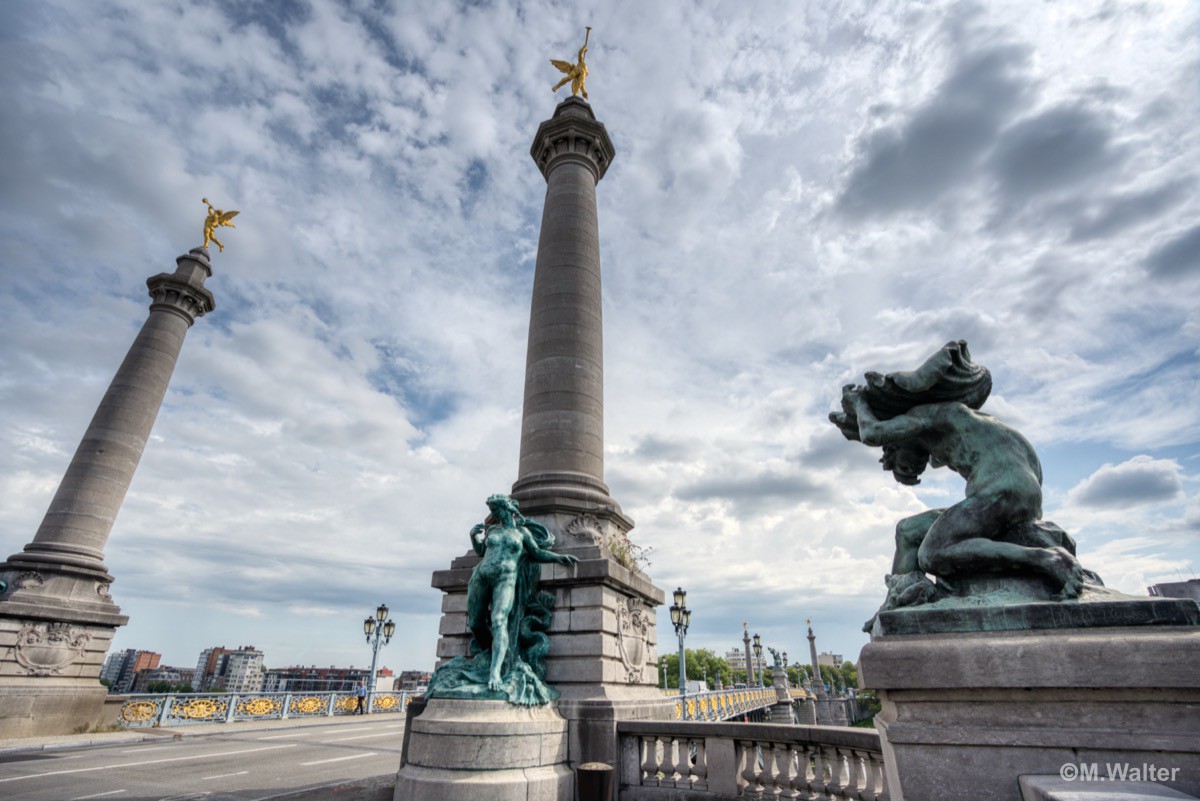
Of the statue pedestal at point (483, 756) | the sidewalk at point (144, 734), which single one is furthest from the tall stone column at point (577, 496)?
the sidewalk at point (144, 734)

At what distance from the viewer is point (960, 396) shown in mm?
5262

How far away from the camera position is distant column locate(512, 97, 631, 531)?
37.5ft

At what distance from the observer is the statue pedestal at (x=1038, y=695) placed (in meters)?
3.56

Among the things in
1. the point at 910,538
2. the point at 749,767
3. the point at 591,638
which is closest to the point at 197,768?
the point at 591,638

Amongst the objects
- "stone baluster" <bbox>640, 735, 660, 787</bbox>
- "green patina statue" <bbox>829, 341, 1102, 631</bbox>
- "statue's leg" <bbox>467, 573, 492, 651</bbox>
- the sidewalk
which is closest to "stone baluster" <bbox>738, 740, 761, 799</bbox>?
"stone baluster" <bbox>640, 735, 660, 787</bbox>

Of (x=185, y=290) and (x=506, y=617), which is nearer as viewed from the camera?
(x=506, y=617)

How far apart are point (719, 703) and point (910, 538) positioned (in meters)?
28.9

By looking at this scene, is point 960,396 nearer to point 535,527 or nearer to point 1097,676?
point 1097,676

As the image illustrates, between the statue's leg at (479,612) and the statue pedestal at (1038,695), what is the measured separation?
240 inches

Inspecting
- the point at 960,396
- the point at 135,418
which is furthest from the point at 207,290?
the point at 960,396

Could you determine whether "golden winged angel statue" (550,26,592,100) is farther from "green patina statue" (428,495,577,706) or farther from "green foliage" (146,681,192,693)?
"green foliage" (146,681,192,693)

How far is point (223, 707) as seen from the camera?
23578 mm

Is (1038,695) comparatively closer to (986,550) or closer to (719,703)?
(986,550)

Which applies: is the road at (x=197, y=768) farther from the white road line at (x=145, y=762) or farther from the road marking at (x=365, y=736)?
the road marking at (x=365, y=736)
